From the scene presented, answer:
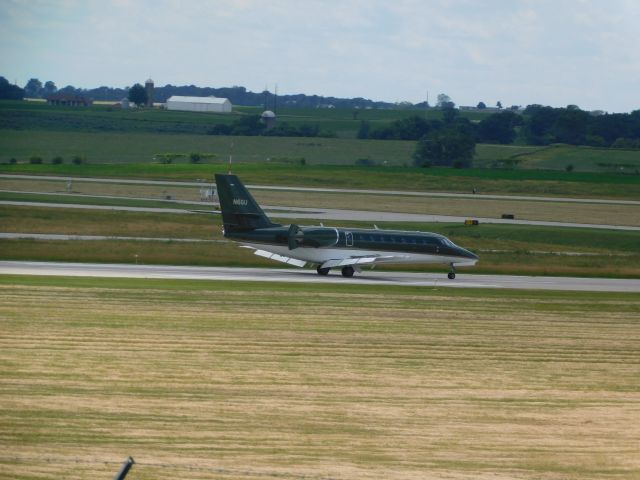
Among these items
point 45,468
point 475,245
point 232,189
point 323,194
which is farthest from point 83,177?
point 45,468

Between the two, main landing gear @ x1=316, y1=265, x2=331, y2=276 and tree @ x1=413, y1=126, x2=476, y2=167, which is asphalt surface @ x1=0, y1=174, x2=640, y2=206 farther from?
main landing gear @ x1=316, y1=265, x2=331, y2=276

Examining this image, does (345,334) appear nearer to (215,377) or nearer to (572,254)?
(215,377)

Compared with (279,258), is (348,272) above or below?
below

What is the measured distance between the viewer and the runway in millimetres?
48469

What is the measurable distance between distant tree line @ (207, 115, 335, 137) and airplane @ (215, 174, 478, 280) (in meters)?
136

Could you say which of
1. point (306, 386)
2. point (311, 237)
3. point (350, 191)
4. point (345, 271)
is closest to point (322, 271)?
point (345, 271)

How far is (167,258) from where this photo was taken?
183ft

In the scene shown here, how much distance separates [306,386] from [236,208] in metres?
24.3

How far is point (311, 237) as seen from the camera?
5088cm

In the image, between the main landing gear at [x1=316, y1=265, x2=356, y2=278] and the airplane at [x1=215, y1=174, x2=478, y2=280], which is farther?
the main landing gear at [x1=316, y1=265, x2=356, y2=278]

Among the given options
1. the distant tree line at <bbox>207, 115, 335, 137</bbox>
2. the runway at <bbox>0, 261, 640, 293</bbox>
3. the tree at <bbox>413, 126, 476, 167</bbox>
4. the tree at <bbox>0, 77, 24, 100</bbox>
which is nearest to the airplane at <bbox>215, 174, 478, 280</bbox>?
the runway at <bbox>0, 261, 640, 293</bbox>

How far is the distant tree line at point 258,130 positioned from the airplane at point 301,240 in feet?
448

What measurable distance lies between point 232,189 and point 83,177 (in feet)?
210

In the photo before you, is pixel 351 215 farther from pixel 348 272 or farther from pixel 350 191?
pixel 348 272
